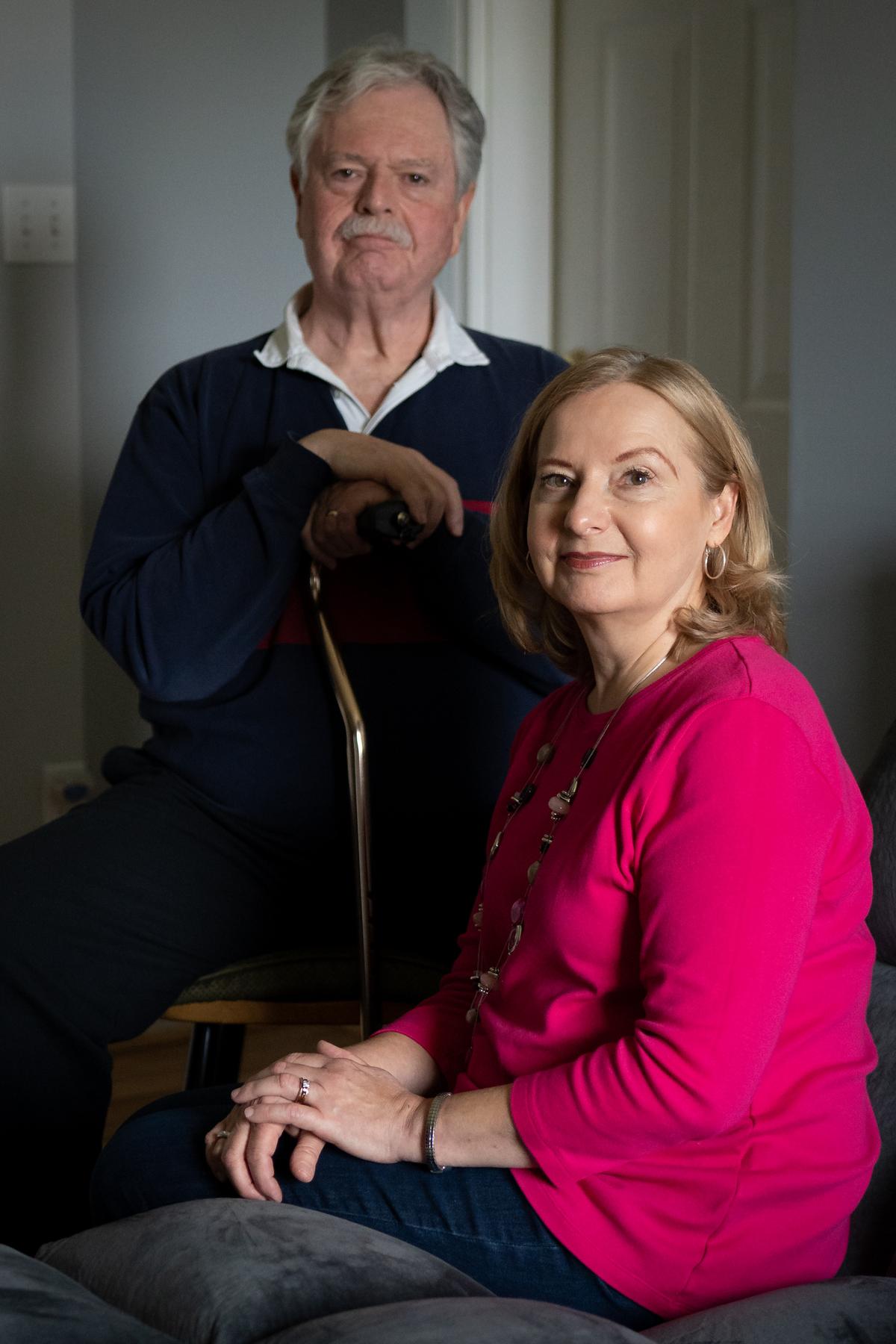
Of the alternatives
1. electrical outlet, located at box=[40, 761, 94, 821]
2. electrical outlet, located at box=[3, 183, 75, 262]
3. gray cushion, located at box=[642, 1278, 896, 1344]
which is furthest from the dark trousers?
electrical outlet, located at box=[3, 183, 75, 262]

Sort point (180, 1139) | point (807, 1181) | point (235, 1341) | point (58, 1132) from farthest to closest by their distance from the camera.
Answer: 1. point (58, 1132)
2. point (180, 1139)
3. point (807, 1181)
4. point (235, 1341)

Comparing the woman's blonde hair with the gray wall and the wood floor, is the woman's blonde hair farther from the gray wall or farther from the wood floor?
the wood floor

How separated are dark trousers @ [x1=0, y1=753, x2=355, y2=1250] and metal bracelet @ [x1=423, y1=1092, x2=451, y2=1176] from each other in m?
0.64

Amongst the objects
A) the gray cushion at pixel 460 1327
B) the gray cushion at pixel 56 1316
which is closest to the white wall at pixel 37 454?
the gray cushion at pixel 56 1316

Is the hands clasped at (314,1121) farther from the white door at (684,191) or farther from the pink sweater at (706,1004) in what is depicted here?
the white door at (684,191)

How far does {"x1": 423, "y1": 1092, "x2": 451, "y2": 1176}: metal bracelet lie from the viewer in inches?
41.7

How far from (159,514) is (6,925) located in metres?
0.54

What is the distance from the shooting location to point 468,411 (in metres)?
1.87

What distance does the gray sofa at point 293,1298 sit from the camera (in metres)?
0.79

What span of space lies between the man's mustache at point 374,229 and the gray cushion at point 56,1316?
4.33 feet

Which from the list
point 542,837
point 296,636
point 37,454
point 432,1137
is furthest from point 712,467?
point 37,454

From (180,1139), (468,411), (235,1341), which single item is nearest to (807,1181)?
(235,1341)

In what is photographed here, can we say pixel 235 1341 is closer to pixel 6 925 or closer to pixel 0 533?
pixel 6 925

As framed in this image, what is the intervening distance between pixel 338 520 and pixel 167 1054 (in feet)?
4.82
